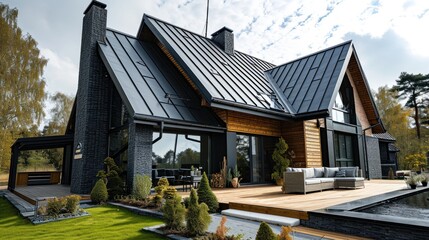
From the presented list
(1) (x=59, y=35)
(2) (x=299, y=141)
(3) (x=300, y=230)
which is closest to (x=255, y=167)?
(2) (x=299, y=141)

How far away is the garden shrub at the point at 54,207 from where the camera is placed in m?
5.77

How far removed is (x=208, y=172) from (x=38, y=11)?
40.7 ft

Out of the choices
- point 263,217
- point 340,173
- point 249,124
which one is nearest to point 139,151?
point 263,217

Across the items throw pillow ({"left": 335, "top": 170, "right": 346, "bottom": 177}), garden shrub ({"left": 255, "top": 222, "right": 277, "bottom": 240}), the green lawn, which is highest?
throw pillow ({"left": 335, "top": 170, "right": 346, "bottom": 177})

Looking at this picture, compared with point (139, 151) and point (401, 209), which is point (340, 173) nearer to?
point (401, 209)

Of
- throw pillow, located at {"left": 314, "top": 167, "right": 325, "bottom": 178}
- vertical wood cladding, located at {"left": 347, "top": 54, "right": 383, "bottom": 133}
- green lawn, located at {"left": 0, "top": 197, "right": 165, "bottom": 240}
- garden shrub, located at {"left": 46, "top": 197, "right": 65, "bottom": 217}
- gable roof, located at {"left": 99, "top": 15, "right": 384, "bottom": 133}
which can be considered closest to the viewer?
green lawn, located at {"left": 0, "top": 197, "right": 165, "bottom": 240}

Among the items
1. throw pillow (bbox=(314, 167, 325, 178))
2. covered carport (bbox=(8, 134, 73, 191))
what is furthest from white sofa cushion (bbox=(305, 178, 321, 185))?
covered carport (bbox=(8, 134, 73, 191))

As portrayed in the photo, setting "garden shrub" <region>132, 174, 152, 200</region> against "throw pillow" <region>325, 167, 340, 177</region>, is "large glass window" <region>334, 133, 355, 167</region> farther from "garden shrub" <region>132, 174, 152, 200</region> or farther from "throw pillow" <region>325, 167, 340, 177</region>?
"garden shrub" <region>132, 174, 152, 200</region>

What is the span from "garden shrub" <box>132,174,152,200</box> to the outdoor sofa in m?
3.89

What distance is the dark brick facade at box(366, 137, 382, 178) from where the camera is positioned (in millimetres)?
14648

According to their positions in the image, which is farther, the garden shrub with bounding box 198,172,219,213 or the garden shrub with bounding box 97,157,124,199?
the garden shrub with bounding box 97,157,124,199

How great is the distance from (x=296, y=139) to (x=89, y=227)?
8.54 meters

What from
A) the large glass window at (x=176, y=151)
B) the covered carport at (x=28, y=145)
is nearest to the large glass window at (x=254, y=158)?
the large glass window at (x=176, y=151)

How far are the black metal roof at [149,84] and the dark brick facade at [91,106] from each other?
56 centimetres
